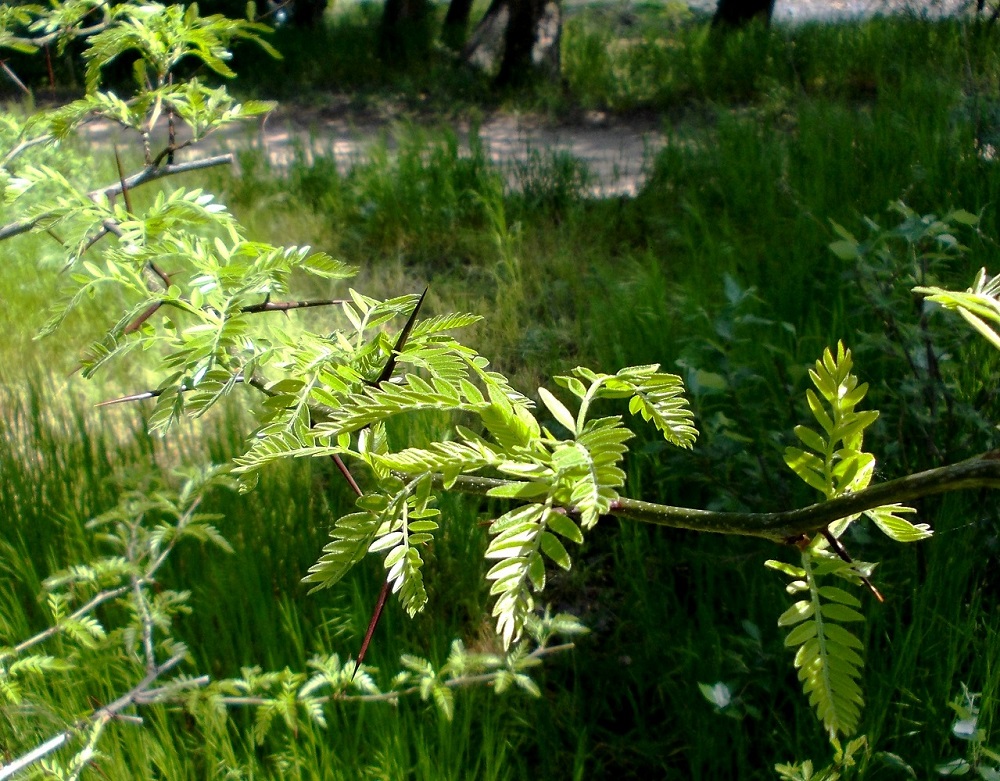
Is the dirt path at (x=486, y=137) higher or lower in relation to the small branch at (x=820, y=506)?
lower

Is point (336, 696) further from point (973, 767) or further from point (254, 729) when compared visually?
point (973, 767)

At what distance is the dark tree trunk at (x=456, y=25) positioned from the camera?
995 centimetres

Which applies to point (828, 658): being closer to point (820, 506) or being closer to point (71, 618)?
point (820, 506)

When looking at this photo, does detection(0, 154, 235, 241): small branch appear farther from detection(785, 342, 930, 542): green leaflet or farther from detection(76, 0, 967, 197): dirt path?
detection(76, 0, 967, 197): dirt path

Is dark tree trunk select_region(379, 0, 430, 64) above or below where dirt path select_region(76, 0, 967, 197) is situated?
above

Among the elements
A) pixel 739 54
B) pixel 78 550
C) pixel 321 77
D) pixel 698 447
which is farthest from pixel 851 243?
pixel 321 77

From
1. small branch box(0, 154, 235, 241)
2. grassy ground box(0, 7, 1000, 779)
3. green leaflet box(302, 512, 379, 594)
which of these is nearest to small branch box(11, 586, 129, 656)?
grassy ground box(0, 7, 1000, 779)

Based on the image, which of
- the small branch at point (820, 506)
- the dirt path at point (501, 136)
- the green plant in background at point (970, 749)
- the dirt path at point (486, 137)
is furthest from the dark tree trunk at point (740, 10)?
the small branch at point (820, 506)

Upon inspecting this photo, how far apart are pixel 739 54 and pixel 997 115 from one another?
3916 millimetres

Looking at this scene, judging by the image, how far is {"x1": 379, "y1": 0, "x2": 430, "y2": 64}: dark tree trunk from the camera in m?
9.34

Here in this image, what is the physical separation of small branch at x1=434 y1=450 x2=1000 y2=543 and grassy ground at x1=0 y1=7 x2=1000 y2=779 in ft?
3.42

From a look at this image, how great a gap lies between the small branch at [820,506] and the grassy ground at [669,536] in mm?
1043

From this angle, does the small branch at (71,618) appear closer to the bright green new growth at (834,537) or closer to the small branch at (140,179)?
the small branch at (140,179)

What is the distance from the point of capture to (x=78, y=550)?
1.99 meters
